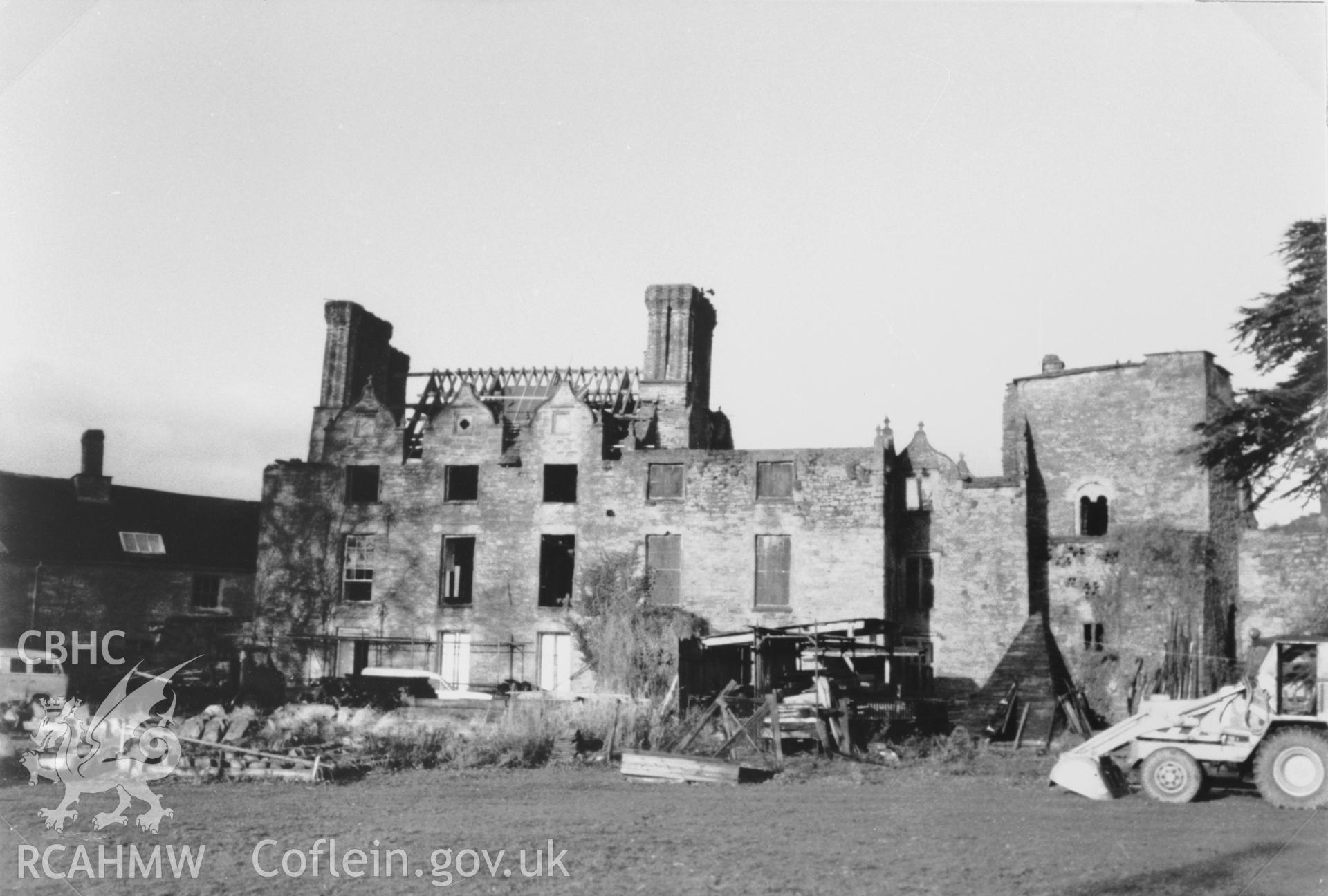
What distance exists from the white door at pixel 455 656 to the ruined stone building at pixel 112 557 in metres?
7.44

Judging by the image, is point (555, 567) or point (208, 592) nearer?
point (555, 567)

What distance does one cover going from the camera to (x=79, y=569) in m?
→ 38.5

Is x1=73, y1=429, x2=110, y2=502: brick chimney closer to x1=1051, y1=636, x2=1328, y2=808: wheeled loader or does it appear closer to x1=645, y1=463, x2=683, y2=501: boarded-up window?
x1=645, y1=463, x2=683, y2=501: boarded-up window

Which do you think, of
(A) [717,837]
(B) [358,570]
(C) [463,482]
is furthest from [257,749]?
(C) [463,482]

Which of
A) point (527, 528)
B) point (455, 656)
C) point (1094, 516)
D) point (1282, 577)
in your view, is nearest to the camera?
point (1282, 577)

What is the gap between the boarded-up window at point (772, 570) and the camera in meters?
32.6

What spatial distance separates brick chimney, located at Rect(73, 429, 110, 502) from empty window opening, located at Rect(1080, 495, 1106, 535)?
3305cm

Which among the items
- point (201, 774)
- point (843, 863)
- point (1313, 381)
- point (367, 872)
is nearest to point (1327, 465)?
point (1313, 381)

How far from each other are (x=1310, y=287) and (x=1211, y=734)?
8.86 m

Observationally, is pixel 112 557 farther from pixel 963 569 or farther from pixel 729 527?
pixel 963 569

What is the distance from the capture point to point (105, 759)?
1747 cm

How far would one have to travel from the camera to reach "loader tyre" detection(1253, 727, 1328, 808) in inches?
614

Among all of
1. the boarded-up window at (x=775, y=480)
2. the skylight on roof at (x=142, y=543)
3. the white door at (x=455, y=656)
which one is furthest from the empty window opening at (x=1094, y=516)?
the skylight on roof at (x=142, y=543)

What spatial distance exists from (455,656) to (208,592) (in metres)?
12.6
